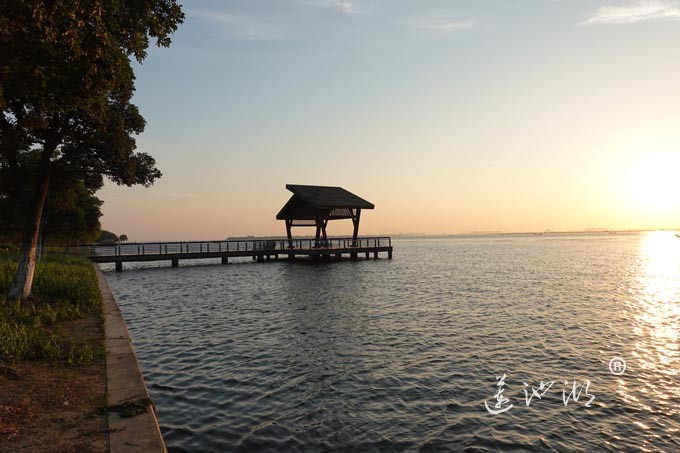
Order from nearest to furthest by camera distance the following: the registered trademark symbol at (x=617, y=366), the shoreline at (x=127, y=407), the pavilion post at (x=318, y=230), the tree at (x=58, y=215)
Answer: the shoreline at (x=127, y=407), the registered trademark symbol at (x=617, y=366), the tree at (x=58, y=215), the pavilion post at (x=318, y=230)

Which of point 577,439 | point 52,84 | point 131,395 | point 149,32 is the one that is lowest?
point 577,439

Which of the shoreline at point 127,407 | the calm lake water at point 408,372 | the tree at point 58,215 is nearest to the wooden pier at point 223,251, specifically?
the tree at point 58,215

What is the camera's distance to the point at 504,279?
33.6 m

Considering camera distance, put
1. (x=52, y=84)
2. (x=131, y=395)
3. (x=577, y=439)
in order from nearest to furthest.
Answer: (x=131, y=395)
(x=577, y=439)
(x=52, y=84)

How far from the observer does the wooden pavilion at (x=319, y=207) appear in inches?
1825

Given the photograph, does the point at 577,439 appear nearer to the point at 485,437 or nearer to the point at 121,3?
the point at 485,437

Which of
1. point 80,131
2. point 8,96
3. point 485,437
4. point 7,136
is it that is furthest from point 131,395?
point 80,131

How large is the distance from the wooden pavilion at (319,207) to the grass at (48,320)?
29.3 m

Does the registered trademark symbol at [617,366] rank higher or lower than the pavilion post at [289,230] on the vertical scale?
lower

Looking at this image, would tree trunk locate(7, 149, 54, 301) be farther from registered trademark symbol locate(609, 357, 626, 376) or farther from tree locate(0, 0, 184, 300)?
registered trademark symbol locate(609, 357, 626, 376)

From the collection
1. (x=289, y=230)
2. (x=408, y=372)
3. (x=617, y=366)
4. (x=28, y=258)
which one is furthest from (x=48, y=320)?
(x=289, y=230)

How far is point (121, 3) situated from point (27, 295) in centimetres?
976

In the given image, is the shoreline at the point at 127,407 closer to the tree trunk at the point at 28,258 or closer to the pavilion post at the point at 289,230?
the tree trunk at the point at 28,258

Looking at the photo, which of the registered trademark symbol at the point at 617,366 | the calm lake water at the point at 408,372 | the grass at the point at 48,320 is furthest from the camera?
the registered trademark symbol at the point at 617,366
